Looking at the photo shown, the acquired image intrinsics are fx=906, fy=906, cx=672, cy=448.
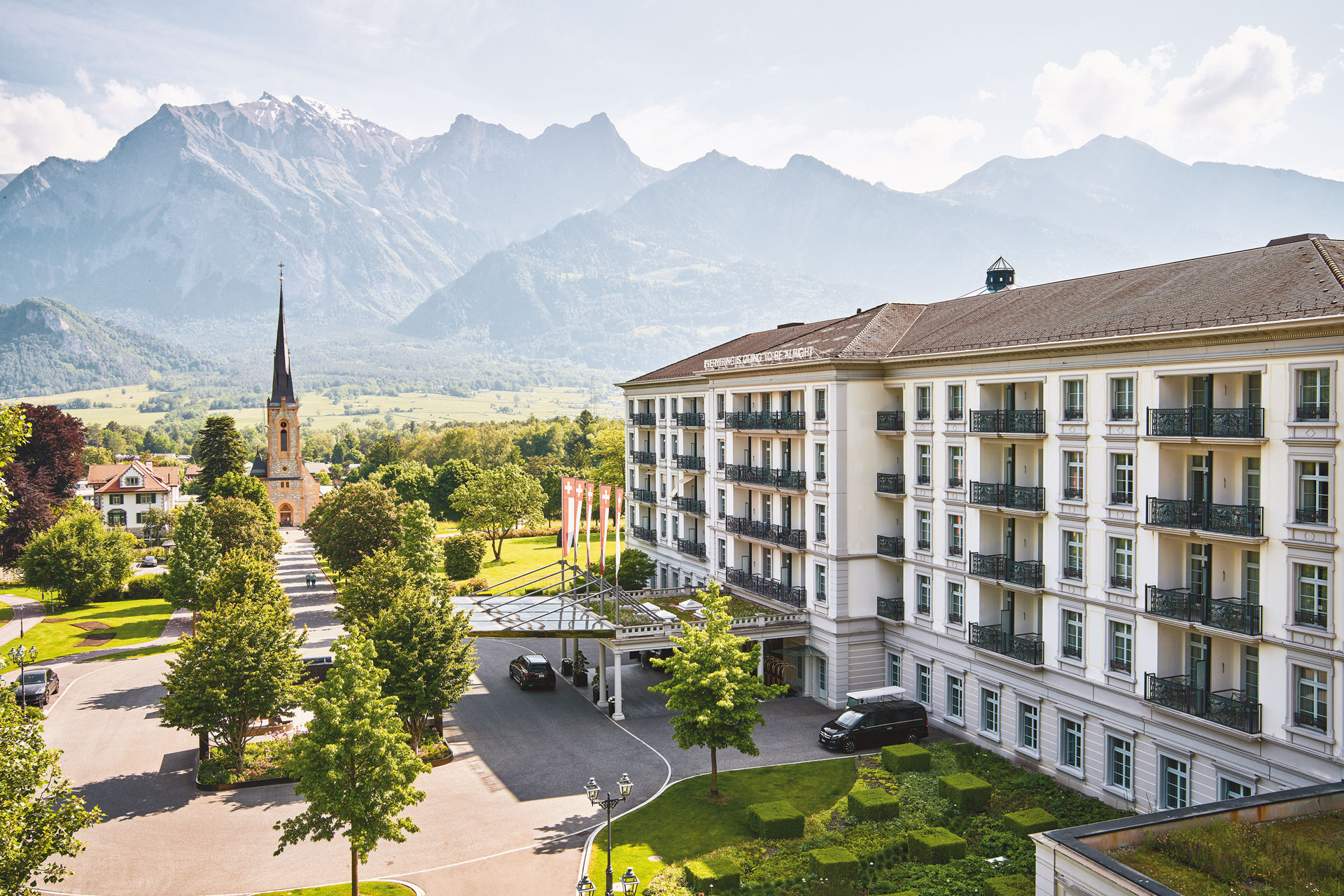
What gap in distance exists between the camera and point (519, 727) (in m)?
41.8

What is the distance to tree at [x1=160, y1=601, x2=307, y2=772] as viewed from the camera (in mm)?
34438

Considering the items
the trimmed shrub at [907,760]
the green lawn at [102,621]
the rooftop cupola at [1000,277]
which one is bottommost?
the green lawn at [102,621]

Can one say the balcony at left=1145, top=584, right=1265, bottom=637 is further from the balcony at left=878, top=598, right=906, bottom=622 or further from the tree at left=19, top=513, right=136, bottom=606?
the tree at left=19, top=513, right=136, bottom=606

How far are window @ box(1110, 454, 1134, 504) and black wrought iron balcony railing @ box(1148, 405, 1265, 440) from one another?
1.69 metres

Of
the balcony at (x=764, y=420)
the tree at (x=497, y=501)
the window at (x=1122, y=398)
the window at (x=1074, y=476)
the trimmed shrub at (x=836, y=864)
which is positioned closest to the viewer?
the trimmed shrub at (x=836, y=864)

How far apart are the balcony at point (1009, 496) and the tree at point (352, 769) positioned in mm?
23809

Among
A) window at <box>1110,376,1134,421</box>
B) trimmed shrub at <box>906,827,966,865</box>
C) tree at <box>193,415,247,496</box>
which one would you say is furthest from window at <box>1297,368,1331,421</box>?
tree at <box>193,415,247,496</box>

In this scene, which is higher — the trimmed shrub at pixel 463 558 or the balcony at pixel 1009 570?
the balcony at pixel 1009 570

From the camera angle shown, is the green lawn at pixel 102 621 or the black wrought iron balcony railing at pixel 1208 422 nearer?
the black wrought iron balcony railing at pixel 1208 422

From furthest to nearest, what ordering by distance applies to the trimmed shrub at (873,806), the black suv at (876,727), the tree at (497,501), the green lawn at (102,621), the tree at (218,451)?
the tree at (218,451) → the tree at (497,501) → the green lawn at (102,621) → the black suv at (876,727) → the trimmed shrub at (873,806)

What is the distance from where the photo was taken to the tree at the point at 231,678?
34438 mm

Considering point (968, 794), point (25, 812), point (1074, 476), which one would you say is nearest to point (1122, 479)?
point (1074, 476)

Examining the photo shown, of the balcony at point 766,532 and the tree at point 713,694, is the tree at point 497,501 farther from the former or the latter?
the tree at point 713,694

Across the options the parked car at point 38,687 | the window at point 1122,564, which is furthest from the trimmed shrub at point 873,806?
the parked car at point 38,687
